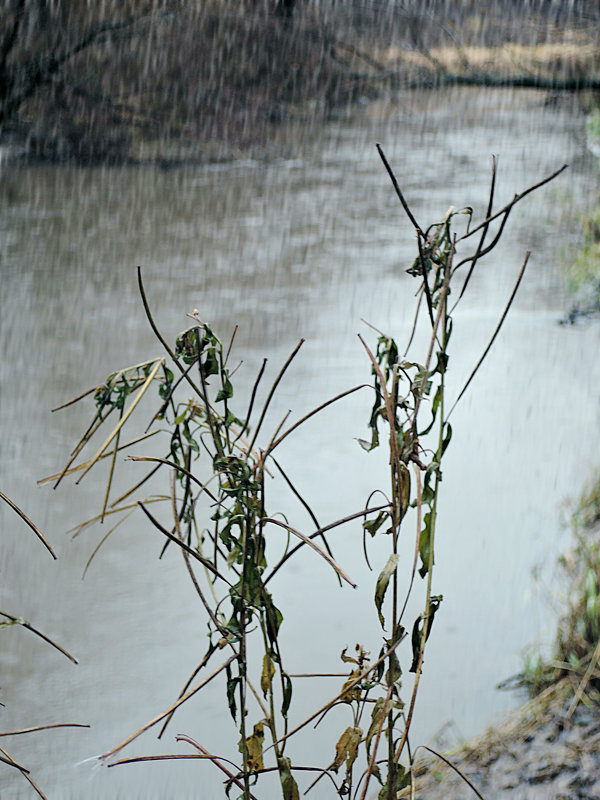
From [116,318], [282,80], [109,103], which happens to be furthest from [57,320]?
[282,80]

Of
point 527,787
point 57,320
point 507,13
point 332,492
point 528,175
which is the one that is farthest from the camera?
point 507,13

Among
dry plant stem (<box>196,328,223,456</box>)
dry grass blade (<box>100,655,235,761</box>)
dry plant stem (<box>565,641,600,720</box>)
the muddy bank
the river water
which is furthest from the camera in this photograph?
the river water

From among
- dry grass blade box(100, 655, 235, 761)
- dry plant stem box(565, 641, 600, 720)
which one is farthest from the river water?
dry grass blade box(100, 655, 235, 761)

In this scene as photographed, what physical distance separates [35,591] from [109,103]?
6.05 meters

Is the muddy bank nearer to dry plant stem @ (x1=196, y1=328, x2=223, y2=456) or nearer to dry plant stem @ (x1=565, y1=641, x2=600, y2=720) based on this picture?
dry plant stem @ (x1=565, y1=641, x2=600, y2=720)

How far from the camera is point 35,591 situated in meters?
2.06

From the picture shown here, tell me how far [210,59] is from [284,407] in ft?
19.4

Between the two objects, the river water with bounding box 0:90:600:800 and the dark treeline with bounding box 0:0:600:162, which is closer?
the river water with bounding box 0:90:600:800

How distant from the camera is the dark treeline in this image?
23.6 feet

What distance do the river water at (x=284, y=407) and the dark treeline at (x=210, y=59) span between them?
0.80 m

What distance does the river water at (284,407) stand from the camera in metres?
1.73

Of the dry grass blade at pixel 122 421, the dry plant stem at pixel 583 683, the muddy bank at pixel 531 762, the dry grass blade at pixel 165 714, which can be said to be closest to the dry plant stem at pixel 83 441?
the dry grass blade at pixel 122 421

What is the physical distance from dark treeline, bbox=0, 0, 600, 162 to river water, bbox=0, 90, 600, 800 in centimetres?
80

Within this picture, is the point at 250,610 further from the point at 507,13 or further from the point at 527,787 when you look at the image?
the point at 507,13
